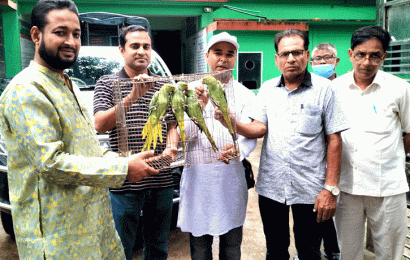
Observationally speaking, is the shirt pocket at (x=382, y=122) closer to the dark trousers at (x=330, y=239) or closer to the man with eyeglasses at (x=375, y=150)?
the man with eyeglasses at (x=375, y=150)

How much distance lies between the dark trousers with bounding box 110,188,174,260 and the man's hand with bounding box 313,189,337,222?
1.02 m

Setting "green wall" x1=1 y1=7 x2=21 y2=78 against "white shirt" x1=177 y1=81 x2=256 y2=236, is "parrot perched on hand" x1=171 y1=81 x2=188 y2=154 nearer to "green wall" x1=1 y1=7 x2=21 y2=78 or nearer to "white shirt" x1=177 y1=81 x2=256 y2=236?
"white shirt" x1=177 y1=81 x2=256 y2=236

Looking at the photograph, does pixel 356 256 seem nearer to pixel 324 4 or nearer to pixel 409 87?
pixel 409 87

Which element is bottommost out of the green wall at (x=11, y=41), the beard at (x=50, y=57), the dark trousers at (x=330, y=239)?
the dark trousers at (x=330, y=239)

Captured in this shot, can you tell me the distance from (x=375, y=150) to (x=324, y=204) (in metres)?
0.56

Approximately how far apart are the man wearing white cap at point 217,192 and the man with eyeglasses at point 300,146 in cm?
20

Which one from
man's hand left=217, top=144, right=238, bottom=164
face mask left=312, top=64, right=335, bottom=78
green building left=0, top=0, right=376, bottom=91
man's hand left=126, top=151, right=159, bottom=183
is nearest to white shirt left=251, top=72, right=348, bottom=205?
man's hand left=217, top=144, right=238, bottom=164

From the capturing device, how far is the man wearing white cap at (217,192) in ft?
7.09

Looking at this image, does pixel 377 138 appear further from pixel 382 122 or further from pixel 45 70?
pixel 45 70

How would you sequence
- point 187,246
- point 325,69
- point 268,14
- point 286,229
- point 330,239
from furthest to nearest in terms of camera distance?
point 268,14
point 325,69
point 187,246
point 330,239
point 286,229

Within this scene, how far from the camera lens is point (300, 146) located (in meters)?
2.22

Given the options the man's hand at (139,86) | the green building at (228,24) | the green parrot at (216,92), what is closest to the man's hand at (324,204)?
the green parrot at (216,92)

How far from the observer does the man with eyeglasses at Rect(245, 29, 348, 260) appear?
7.22ft

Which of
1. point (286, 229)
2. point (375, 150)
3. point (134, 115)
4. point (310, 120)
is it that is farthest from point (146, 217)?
point (375, 150)
